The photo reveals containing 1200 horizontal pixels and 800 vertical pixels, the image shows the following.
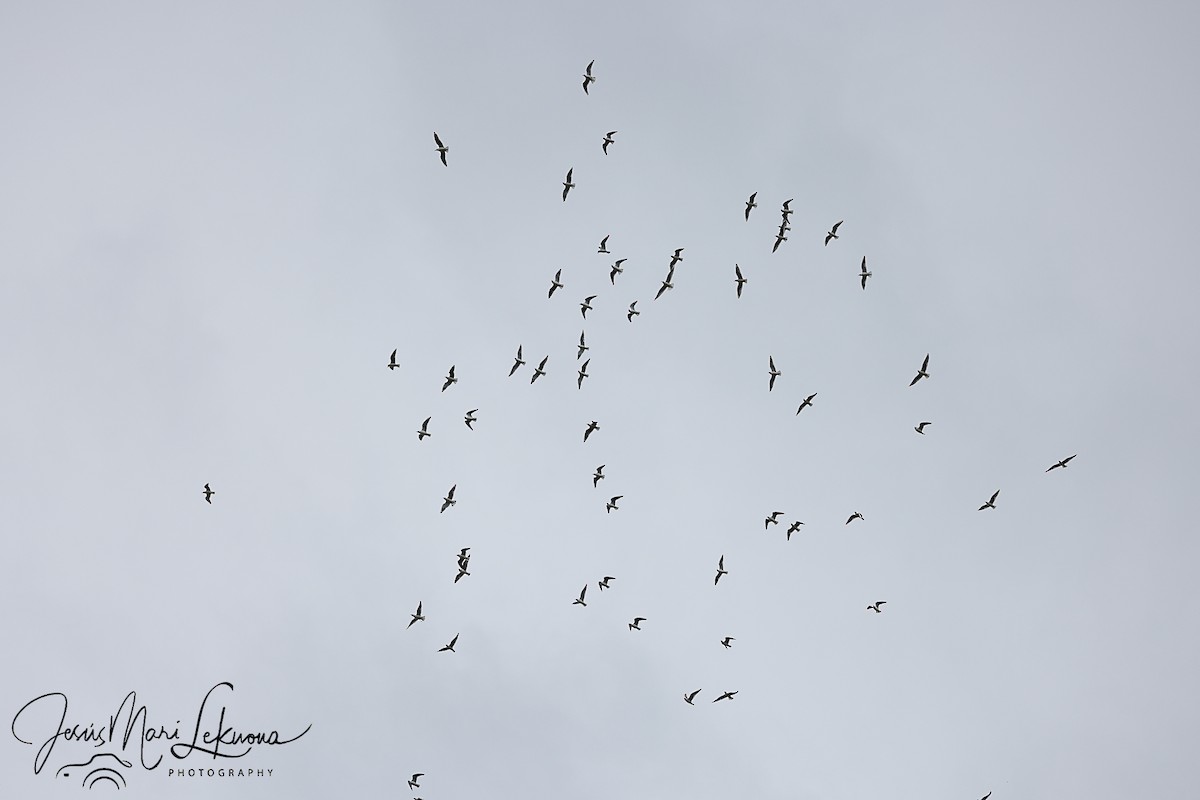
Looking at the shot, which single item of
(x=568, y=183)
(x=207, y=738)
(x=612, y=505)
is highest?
(x=568, y=183)

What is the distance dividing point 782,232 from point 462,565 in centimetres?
4247

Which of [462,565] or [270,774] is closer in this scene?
[462,565]

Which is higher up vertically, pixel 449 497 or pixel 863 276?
pixel 863 276

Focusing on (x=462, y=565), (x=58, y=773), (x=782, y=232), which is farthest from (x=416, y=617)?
(x=58, y=773)

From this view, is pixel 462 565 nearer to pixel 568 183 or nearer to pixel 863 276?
pixel 568 183

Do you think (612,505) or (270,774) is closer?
(612,505)

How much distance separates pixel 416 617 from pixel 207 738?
25353 millimetres

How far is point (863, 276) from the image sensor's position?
104000mm

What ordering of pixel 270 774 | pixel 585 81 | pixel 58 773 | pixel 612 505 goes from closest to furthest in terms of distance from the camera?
pixel 585 81 < pixel 612 505 < pixel 58 773 < pixel 270 774

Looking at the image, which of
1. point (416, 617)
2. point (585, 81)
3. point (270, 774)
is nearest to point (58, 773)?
point (270, 774)

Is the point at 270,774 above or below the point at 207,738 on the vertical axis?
above

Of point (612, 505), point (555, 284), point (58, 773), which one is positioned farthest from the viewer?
point (58, 773)

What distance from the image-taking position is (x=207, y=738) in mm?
107750

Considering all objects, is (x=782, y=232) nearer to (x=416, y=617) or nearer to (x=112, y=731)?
(x=416, y=617)
